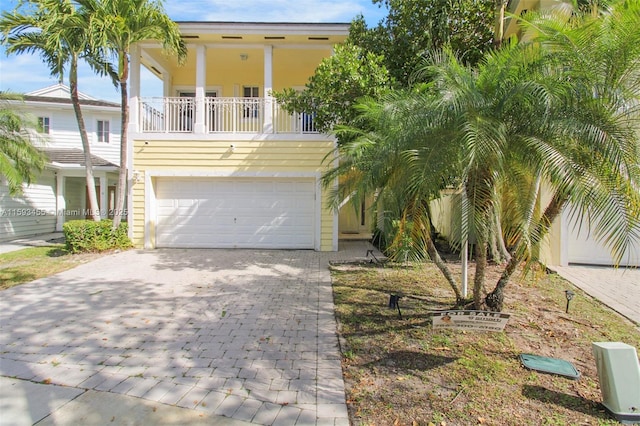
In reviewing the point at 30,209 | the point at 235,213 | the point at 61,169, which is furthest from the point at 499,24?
the point at 30,209

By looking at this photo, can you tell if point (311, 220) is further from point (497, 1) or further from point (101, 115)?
point (101, 115)

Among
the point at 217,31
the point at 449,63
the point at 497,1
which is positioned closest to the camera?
the point at 449,63

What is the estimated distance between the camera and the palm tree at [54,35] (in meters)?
9.05

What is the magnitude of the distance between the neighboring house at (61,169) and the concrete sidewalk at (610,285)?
1557 cm

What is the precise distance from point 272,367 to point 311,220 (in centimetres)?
798

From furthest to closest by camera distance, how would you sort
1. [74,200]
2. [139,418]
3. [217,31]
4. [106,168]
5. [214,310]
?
[74,200]
[106,168]
[217,31]
[214,310]
[139,418]

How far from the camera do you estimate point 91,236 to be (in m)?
10.2

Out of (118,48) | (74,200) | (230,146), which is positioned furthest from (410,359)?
(74,200)

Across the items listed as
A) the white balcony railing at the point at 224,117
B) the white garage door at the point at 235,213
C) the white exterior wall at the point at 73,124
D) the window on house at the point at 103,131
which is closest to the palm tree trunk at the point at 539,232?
the white garage door at the point at 235,213

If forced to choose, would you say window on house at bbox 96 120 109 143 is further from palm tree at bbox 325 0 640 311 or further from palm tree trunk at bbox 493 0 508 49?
palm tree at bbox 325 0 640 311

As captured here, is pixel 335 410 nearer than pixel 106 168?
Yes

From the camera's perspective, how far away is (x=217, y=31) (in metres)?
11.1

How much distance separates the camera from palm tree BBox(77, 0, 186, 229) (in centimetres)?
920

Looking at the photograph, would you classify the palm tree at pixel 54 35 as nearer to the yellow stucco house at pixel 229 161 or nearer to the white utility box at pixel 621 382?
the yellow stucco house at pixel 229 161
